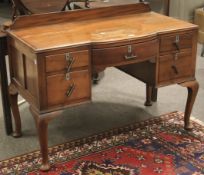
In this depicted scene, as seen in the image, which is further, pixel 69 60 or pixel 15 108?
pixel 15 108

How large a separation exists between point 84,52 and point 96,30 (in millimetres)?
242

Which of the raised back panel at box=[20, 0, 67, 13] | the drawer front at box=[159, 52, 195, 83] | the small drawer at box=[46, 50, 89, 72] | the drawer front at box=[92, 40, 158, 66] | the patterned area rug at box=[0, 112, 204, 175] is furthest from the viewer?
the raised back panel at box=[20, 0, 67, 13]

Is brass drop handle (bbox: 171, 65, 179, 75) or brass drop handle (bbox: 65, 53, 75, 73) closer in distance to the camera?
brass drop handle (bbox: 65, 53, 75, 73)

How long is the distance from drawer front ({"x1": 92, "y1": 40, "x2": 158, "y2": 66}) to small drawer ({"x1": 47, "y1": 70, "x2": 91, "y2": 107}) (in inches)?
3.8

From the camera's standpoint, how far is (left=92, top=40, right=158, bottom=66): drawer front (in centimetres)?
191

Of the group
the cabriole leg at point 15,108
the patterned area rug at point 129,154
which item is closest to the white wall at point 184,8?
the patterned area rug at point 129,154

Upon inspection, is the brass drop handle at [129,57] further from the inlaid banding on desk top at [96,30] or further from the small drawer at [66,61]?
the small drawer at [66,61]

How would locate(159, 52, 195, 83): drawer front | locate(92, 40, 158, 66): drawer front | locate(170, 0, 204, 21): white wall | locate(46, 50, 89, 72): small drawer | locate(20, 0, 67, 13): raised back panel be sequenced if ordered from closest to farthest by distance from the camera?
locate(46, 50, 89, 72): small drawer → locate(92, 40, 158, 66): drawer front → locate(159, 52, 195, 83): drawer front → locate(20, 0, 67, 13): raised back panel → locate(170, 0, 204, 21): white wall

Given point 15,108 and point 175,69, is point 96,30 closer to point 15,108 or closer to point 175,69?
A: point 175,69

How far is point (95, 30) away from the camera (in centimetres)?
205

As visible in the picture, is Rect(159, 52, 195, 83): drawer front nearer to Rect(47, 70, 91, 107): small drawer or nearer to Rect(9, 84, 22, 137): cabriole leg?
Rect(47, 70, 91, 107): small drawer

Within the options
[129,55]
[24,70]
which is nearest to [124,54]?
[129,55]

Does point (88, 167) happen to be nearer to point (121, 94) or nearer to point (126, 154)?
point (126, 154)

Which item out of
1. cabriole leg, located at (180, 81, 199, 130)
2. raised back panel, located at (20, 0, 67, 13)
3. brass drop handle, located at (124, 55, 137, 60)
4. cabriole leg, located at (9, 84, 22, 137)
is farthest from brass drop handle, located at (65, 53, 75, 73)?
cabriole leg, located at (180, 81, 199, 130)
